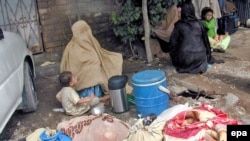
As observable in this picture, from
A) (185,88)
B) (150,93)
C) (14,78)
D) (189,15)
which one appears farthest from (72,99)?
(189,15)

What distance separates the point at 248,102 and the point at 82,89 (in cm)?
247

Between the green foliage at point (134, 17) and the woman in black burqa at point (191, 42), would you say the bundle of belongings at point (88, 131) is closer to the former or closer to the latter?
the woman in black burqa at point (191, 42)

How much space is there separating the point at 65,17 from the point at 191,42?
2.85 m

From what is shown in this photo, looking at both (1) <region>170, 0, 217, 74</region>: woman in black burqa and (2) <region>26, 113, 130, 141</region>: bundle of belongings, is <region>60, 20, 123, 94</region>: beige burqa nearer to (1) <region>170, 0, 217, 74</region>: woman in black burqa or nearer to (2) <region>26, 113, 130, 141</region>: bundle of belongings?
(1) <region>170, 0, 217, 74</region>: woman in black burqa

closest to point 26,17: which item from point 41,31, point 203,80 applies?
point 41,31

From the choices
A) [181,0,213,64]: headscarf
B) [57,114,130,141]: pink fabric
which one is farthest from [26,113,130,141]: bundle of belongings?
[181,0,213,64]: headscarf

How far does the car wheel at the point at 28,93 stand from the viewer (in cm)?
555

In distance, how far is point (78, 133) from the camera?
13.9 ft

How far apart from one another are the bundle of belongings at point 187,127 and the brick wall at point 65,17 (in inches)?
192

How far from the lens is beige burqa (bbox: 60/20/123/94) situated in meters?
5.86

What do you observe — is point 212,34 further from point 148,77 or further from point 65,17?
point 148,77

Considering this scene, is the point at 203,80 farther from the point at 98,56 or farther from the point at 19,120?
the point at 19,120

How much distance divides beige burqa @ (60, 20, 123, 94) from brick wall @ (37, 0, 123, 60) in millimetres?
2049

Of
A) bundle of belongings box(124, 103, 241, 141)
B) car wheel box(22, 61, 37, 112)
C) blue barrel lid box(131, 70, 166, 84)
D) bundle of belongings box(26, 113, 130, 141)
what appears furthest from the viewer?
car wheel box(22, 61, 37, 112)
